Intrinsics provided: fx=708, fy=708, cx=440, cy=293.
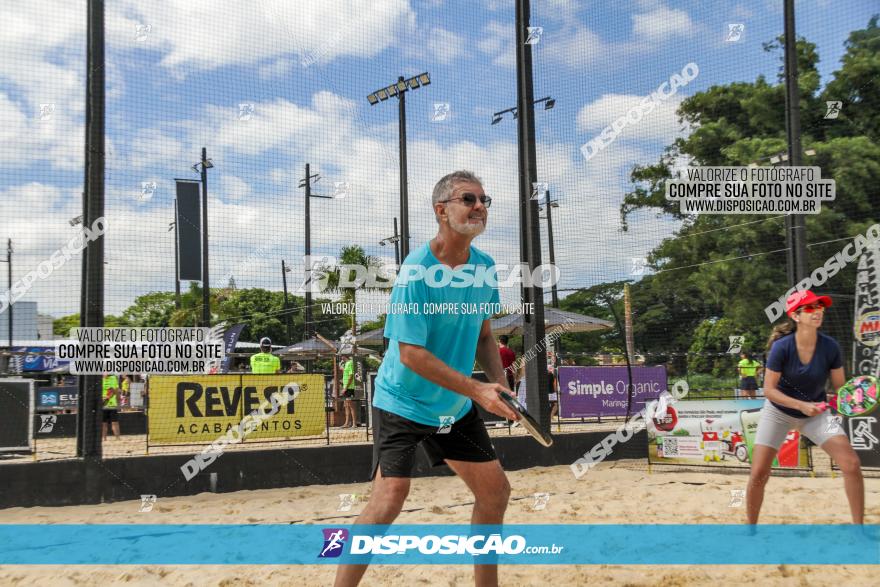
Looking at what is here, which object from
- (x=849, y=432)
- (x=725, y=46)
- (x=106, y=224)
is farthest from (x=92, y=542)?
(x=725, y=46)

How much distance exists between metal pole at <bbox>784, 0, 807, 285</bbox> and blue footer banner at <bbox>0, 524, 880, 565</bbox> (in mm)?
4677

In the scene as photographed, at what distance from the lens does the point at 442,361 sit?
9.14ft

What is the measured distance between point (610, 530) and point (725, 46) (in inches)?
254

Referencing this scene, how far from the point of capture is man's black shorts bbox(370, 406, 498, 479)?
113 inches

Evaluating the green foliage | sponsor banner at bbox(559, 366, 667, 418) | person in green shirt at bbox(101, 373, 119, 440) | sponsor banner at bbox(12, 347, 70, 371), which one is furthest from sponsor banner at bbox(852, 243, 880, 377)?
sponsor banner at bbox(12, 347, 70, 371)

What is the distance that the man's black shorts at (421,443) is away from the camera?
288 centimetres

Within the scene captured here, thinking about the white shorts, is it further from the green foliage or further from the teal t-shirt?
the green foliage

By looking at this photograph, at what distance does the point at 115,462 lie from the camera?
6.71 meters

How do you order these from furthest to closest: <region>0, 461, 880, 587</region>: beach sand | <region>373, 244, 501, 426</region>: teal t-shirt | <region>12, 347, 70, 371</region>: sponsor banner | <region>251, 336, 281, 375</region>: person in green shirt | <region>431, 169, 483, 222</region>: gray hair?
<region>12, 347, 70, 371</region>: sponsor banner, <region>251, 336, 281, 375</region>: person in green shirt, <region>0, 461, 880, 587</region>: beach sand, <region>431, 169, 483, 222</region>: gray hair, <region>373, 244, 501, 426</region>: teal t-shirt

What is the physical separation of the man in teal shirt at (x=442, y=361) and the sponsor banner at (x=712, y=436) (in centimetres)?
515

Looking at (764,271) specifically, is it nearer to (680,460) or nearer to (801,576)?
(680,460)

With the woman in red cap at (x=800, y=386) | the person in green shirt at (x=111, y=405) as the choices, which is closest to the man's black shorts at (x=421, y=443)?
the woman in red cap at (x=800, y=386)

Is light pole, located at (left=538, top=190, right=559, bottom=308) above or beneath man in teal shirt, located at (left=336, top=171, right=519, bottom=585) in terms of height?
above

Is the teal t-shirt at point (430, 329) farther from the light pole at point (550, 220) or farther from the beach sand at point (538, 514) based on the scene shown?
the light pole at point (550, 220)
